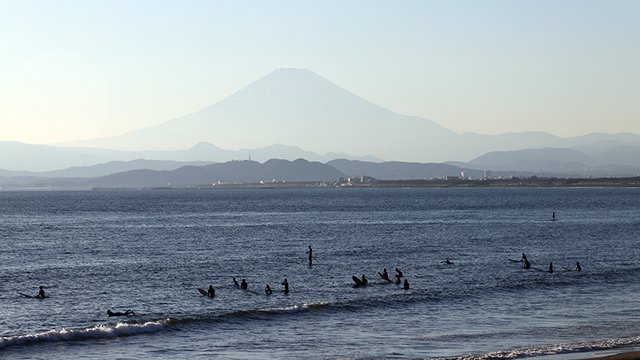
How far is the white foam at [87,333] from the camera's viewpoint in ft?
129

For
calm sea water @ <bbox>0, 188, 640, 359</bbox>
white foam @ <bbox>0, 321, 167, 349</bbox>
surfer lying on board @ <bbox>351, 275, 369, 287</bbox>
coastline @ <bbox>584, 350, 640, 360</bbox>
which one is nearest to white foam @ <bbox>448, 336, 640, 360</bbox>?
calm sea water @ <bbox>0, 188, 640, 359</bbox>

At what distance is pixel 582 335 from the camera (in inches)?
1574

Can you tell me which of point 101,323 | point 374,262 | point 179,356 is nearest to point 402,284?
point 374,262

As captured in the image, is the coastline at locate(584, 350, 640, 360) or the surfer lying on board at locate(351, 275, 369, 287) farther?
the surfer lying on board at locate(351, 275, 369, 287)

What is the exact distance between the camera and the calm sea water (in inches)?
1513

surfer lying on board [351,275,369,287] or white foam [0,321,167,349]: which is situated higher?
surfer lying on board [351,275,369,287]

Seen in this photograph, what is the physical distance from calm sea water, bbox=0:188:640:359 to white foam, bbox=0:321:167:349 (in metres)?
0.09

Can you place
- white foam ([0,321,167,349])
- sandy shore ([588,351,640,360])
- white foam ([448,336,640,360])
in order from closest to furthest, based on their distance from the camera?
sandy shore ([588,351,640,360]) → white foam ([448,336,640,360]) → white foam ([0,321,167,349])

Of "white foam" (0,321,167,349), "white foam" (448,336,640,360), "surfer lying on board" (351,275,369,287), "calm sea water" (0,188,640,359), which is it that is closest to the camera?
"white foam" (448,336,640,360)

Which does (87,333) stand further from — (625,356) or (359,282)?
(625,356)

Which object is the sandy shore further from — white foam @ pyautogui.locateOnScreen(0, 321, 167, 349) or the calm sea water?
white foam @ pyautogui.locateOnScreen(0, 321, 167, 349)

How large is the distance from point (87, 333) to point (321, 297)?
15639 mm

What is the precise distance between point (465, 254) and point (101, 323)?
41456mm

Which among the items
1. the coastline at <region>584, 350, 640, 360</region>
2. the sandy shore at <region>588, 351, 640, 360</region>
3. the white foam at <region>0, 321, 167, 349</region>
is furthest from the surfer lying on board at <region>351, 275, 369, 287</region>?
the sandy shore at <region>588, 351, 640, 360</region>
